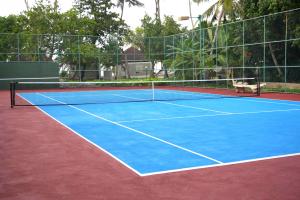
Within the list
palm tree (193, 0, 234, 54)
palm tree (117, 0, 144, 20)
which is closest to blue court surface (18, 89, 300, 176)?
palm tree (193, 0, 234, 54)

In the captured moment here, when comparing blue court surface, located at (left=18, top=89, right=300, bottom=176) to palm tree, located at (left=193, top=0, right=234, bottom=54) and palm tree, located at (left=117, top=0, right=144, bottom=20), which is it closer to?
palm tree, located at (left=193, top=0, right=234, bottom=54)

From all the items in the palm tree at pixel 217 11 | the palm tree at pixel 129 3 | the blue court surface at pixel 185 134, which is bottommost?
the blue court surface at pixel 185 134

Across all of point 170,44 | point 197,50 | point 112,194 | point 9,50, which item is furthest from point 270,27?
point 112,194

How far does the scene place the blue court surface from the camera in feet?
19.6

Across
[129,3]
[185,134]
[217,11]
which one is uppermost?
[129,3]

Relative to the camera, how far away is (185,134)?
8.08 meters

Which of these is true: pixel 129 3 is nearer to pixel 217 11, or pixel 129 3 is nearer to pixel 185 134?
pixel 217 11

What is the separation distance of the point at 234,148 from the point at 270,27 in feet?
52.8

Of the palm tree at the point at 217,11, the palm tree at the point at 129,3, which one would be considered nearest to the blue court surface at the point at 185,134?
the palm tree at the point at 217,11

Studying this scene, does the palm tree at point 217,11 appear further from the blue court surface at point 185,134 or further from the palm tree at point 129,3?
the blue court surface at point 185,134

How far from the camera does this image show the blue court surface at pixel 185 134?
598 cm

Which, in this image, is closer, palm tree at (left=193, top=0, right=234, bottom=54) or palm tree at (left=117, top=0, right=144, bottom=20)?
palm tree at (left=193, top=0, right=234, bottom=54)

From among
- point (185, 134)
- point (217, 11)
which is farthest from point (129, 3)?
point (185, 134)

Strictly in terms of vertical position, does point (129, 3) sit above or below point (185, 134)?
above
